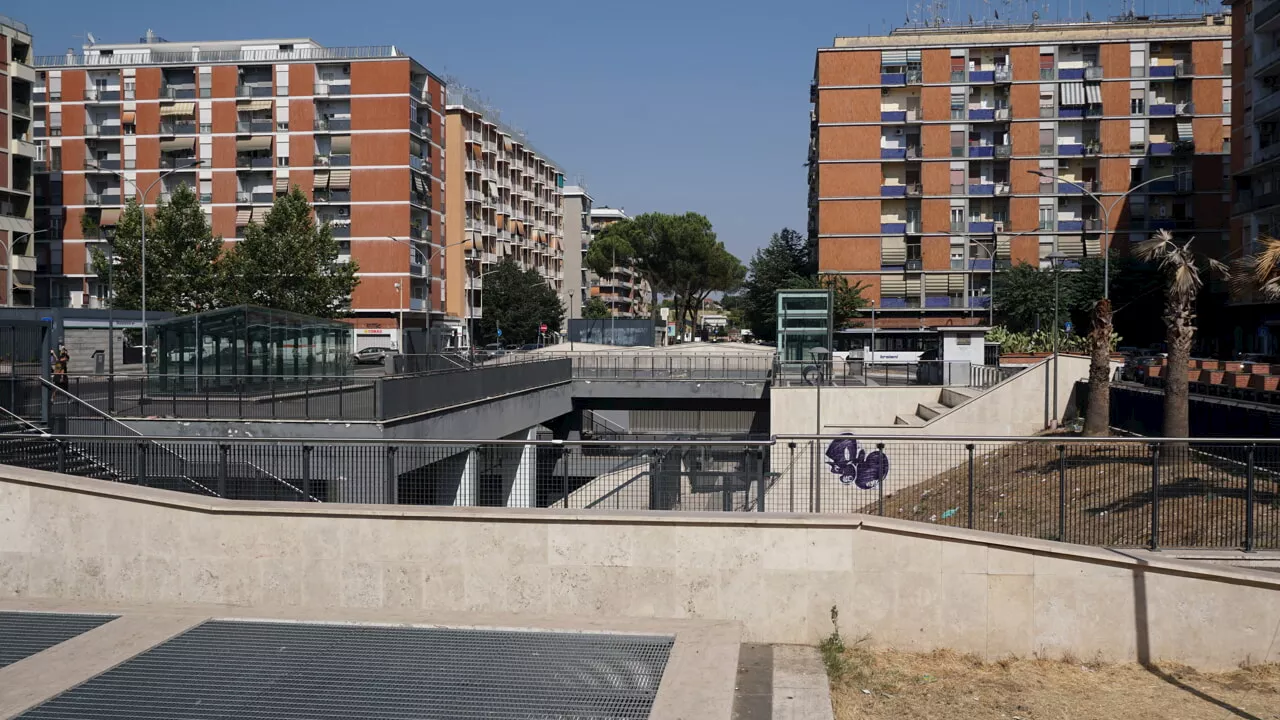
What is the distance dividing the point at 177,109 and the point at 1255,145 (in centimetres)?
5805

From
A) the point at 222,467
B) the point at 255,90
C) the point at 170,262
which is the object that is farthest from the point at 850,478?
the point at 255,90

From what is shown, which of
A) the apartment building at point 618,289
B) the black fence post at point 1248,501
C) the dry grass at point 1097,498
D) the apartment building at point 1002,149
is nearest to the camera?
the black fence post at point 1248,501

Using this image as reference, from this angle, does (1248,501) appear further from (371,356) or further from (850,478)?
(371,356)

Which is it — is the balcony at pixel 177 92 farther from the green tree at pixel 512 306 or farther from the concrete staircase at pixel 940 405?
the concrete staircase at pixel 940 405

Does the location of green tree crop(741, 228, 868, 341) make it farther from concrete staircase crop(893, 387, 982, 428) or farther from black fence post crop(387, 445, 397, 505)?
black fence post crop(387, 445, 397, 505)

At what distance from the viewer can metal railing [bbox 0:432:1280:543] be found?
11.0 meters

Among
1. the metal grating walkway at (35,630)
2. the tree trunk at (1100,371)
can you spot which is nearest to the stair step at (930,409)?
the tree trunk at (1100,371)

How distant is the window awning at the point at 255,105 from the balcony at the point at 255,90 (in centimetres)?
41

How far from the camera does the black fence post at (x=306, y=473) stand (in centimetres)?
1159

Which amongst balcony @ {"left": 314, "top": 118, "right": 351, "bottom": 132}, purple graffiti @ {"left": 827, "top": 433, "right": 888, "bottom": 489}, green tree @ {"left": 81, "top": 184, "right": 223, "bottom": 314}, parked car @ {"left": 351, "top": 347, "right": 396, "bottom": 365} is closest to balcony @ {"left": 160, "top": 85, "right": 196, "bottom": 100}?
balcony @ {"left": 314, "top": 118, "right": 351, "bottom": 132}

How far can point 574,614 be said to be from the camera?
1044cm

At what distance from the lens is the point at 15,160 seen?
5959 cm

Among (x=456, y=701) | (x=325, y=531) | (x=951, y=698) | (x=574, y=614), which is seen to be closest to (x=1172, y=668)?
(x=951, y=698)

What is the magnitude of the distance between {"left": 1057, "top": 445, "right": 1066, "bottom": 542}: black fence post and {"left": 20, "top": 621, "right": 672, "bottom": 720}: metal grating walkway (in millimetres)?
4488
